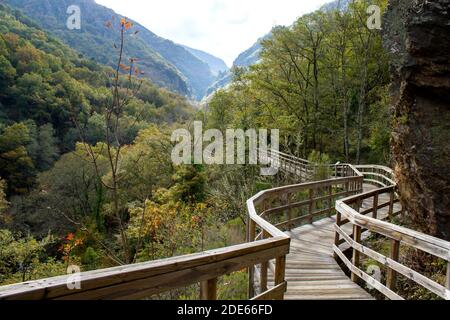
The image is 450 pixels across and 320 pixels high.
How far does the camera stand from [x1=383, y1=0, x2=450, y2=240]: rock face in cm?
621

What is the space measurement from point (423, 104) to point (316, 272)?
14.2ft

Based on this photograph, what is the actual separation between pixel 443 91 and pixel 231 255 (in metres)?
6.30

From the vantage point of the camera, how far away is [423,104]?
6938 millimetres

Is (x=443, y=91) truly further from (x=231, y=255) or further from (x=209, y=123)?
(x=209, y=123)

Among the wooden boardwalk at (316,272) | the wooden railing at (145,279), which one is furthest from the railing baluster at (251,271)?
the wooden railing at (145,279)

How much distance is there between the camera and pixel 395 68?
7629mm

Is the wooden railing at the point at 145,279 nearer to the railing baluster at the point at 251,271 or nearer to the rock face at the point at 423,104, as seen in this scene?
the railing baluster at the point at 251,271

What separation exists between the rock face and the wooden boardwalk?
6.76ft

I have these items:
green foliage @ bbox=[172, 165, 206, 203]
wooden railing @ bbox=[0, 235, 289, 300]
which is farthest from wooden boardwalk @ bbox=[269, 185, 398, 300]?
green foliage @ bbox=[172, 165, 206, 203]

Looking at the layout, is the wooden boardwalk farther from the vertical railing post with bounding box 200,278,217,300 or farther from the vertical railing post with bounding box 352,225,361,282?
the vertical railing post with bounding box 200,278,217,300

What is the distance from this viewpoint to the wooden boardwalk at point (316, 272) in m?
4.45

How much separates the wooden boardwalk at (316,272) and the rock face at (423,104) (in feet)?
6.76

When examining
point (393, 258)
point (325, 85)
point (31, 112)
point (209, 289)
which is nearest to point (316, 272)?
point (393, 258)
